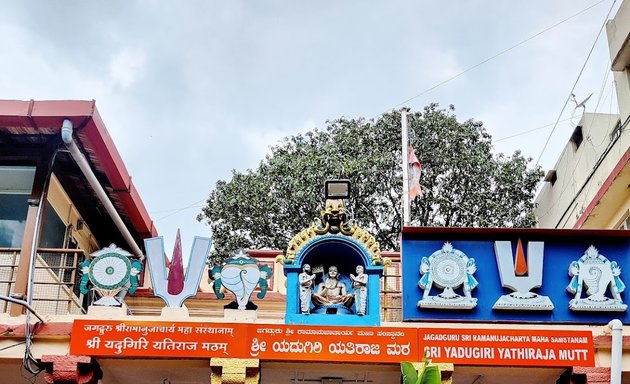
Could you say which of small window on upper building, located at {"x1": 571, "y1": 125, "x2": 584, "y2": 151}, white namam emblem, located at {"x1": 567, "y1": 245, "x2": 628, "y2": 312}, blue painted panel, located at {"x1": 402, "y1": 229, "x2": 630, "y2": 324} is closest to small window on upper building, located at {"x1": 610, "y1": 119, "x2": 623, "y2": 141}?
A: small window on upper building, located at {"x1": 571, "y1": 125, "x2": 584, "y2": 151}

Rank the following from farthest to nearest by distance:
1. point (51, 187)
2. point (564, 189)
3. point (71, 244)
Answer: point (564, 189) < point (71, 244) < point (51, 187)

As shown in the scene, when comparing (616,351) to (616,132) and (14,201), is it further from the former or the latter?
(14,201)

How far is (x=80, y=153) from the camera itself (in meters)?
11.5

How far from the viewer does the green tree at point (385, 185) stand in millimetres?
21594

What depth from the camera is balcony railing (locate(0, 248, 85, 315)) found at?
11227 mm

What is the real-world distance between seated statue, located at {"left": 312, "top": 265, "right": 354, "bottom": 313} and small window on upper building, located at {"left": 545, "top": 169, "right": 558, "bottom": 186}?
12188 millimetres

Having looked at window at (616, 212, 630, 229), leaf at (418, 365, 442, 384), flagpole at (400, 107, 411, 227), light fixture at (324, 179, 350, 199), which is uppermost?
flagpole at (400, 107, 411, 227)

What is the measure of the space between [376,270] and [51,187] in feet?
17.9

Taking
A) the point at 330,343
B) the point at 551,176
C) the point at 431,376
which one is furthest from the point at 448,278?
the point at 551,176

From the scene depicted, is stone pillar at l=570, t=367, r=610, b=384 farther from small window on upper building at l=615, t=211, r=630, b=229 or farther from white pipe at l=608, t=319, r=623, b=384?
small window on upper building at l=615, t=211, r=630, b=229

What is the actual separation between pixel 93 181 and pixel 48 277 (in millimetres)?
1686

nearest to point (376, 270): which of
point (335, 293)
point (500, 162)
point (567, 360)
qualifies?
→ point (335, 293)

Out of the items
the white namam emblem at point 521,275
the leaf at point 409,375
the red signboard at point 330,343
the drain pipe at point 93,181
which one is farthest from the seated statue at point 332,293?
the drain pipe at point 93,181

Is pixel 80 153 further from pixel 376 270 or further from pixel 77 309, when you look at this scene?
pixel 376 270
